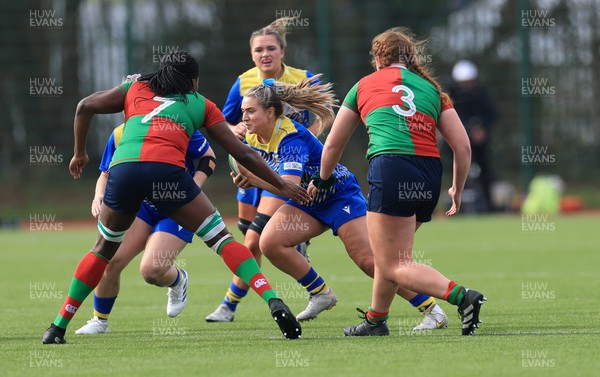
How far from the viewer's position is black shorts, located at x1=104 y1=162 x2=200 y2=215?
22.3 ft

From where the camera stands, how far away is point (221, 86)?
2280 centimetres

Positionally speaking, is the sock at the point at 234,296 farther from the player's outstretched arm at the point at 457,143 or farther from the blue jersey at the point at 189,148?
the player's outstretched arm at the point at 457,143

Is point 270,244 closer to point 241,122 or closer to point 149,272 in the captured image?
point 149,272

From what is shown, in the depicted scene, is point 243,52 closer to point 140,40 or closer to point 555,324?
point 140,40

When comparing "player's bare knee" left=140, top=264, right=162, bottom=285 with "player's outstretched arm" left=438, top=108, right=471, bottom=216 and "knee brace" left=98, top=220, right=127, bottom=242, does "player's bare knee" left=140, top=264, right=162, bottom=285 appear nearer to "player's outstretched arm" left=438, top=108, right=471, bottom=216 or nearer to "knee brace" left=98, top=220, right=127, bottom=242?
"knee brace" left=98, top=220, right=127, bottom=242

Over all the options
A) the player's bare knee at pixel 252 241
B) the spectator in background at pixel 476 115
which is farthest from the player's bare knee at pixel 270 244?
the spectator in background at pixel 476 115

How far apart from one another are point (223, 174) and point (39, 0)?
211 inches

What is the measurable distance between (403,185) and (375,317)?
0.93m

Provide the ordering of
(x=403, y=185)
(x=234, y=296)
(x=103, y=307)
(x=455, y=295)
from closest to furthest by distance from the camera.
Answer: (x=455, y=295)
(x=403, y=185)
(x=103, y=307)
(x=234, y=296)

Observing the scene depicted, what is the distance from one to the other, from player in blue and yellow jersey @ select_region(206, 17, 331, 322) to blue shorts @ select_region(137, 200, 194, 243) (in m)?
0.60

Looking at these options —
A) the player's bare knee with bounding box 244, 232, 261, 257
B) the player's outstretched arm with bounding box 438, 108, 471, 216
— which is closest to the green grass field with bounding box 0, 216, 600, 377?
the player's bare knee with bounding box 244, 232, 261, 257

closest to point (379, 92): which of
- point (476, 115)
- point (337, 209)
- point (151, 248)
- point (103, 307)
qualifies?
point (337, 209)

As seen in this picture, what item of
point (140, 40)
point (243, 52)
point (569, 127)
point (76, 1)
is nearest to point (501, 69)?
point (569, 127)

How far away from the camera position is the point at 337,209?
7.89 metres
